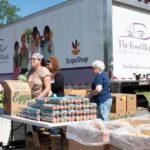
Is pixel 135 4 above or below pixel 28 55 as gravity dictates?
above

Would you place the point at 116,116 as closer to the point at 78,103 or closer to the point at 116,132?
the point at 78,103

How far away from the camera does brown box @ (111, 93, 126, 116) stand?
9703 mm

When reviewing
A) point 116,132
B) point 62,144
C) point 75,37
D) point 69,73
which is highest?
point 75,37

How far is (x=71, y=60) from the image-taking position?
1070 cm

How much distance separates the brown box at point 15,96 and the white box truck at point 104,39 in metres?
3.36

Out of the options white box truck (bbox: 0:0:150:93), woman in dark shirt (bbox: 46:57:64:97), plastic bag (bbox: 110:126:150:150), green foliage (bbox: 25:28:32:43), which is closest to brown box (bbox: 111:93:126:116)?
white box truck (bbox: 0:0:150:93)

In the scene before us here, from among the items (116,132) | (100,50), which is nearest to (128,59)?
(100,50)

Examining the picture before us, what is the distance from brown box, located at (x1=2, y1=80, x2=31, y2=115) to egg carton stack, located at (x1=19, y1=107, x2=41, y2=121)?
5.8 inches

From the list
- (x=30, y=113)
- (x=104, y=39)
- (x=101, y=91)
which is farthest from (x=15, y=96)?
(x=104, y=39)

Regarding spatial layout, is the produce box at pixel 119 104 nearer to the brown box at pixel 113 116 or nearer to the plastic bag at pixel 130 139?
the brown box at pixel 113 116

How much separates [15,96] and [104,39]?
3.66 meters

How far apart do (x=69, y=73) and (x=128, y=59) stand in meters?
1.54

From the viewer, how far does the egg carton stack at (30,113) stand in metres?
5.91

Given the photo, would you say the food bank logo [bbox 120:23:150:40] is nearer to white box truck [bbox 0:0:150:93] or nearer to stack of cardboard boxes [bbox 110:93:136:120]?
white box truck [bbox 0:0:150:93]
